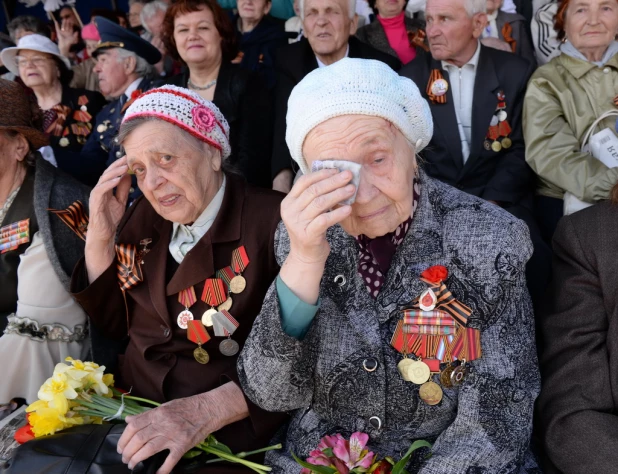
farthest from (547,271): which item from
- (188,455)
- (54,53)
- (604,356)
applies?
(54,53)

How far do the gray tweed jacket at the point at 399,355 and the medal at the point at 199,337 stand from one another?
0.41 metres

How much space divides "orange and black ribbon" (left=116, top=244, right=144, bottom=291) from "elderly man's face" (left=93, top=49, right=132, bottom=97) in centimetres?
266

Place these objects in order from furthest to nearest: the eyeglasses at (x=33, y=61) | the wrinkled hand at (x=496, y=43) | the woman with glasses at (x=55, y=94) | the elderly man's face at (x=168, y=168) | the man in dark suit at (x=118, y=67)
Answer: the eyeglasses at (x=33, y=61), the woman with glasses at (x=55, y=94), the man in dark suit at (x=118, y=67), the wrinkled hand at (x=496, y=43), the elderly man's face at (x=168, y=168)

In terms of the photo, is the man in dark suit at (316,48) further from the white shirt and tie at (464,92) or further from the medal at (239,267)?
the medal at (239,267)

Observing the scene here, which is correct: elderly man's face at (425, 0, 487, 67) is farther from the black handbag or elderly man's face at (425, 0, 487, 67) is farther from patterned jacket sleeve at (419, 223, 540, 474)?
the black handbag

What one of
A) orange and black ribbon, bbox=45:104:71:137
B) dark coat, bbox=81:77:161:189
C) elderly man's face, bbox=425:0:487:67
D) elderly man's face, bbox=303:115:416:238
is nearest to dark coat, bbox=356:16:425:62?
elderly man's face, bbox=425:0:487:67

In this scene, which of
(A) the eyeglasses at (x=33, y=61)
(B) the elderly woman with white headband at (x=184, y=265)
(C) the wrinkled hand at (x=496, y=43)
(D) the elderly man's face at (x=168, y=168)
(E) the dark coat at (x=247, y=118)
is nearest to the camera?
(B) the elderly woman with white headband at (x=184, y=265)

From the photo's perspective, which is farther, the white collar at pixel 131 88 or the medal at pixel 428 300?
the white collar at pixel 131 88

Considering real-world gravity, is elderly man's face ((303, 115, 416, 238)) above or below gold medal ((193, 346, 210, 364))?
above

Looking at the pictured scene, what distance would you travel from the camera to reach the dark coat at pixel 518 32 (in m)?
4.85

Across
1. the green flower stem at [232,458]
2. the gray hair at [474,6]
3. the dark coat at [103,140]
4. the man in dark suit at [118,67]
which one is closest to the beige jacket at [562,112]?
the gray hair at [474,6]

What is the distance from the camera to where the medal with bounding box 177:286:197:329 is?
261cm

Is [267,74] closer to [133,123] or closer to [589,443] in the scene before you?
[133,123]

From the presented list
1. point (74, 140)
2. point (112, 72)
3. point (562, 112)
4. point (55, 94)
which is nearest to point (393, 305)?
point (562, 112)
